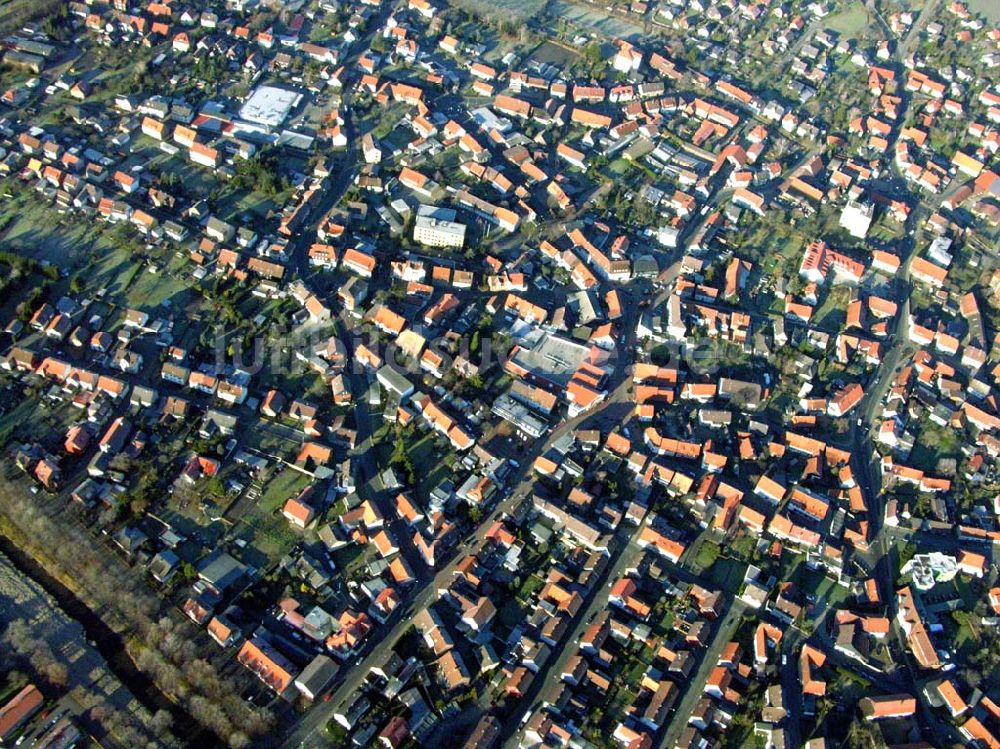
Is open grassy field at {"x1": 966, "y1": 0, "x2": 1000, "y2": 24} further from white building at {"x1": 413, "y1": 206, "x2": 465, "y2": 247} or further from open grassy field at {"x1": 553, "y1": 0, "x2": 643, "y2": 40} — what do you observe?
white building at {"x1": 413, "y1": 206, "x2": 465, "y2": 247}

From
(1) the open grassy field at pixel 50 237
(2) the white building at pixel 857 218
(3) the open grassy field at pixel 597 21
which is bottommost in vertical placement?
(1) the open grassy field at pixel 50 237

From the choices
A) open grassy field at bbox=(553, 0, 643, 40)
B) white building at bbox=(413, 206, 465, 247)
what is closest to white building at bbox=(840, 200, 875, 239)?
white building at bbox=(413, 206, 465, 247)

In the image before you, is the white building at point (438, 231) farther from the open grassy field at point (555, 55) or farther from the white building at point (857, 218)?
the white building at point (857, 218)

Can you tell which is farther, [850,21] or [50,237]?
[850,21]

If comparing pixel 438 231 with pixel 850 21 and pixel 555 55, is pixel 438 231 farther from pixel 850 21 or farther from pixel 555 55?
pixel 850 21

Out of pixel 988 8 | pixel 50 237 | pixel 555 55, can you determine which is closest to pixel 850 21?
pixel 988 8

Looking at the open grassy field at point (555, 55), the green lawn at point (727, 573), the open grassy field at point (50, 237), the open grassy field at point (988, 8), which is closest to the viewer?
the green lawn at point (727, 573)

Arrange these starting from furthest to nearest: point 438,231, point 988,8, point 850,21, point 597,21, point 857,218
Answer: point 988,8 → point 850,21 → point 597,21 → point 857,218 → point 438,231

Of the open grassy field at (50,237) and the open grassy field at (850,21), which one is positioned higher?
the open grassy field at (850,21)

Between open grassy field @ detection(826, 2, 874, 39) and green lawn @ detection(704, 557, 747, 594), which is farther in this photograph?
open grassy field @ detection(826, 2, 874, 39)

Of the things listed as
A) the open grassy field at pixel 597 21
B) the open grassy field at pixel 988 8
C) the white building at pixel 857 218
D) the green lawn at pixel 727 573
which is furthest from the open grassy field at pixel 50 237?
the open grassy field at pixel 988 8

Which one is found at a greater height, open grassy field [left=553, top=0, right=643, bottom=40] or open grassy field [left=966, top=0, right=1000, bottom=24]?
open grassy field [left=966, top=0, right=1000, bottom=24]
